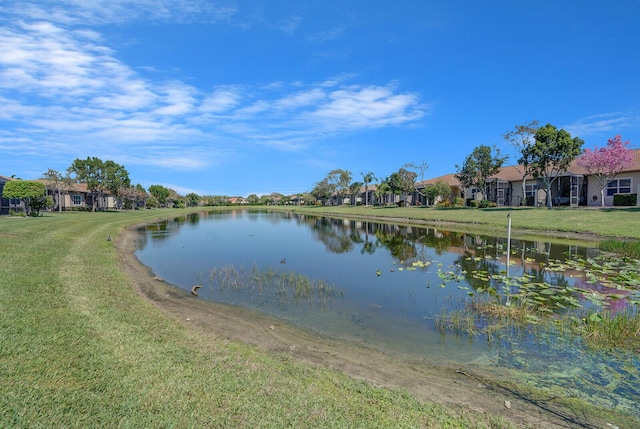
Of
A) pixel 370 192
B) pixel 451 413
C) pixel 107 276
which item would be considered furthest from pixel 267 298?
pixel 370 192

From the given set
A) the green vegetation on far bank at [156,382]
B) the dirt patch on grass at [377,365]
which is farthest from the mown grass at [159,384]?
the dirt patch on grass at [377,365]

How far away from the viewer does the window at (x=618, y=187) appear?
1294 inches

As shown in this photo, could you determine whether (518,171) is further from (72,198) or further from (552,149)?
(72,198)

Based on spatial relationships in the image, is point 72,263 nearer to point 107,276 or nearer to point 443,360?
point 107,276

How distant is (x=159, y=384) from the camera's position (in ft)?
12.7

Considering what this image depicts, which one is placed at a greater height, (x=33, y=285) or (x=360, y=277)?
(x=33, y=285)

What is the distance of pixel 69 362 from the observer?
13.7 ft

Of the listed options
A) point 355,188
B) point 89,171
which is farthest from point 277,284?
point 355,188

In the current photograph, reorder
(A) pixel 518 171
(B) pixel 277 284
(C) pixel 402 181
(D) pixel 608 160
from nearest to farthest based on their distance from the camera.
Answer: (B) pixel 277 284 → (D) pixel 608 160 → (A) pixel 518 171 → (C) pixel 402 181

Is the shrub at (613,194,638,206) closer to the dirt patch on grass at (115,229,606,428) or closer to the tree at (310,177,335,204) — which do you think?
the dirt patch on grass at (115,229,606,428)

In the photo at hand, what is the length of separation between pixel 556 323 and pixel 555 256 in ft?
33.3

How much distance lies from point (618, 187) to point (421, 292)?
35632 millimetres

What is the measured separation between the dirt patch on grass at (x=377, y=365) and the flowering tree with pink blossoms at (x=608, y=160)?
35079 mm

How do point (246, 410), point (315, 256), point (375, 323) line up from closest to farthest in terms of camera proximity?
point (246, 410)
point (375, 323)
point (315, 256)
